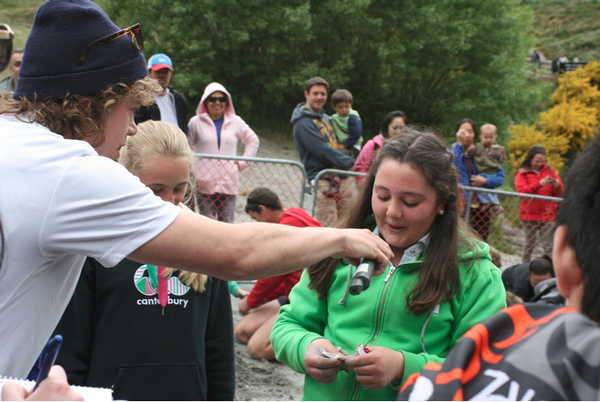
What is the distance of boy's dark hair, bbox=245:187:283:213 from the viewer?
4.98 metres

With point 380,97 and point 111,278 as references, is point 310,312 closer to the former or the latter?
point 111,278

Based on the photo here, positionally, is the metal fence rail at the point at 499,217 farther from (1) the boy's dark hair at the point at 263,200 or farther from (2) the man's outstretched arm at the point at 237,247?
(2) the man's outstretched arm at the point at 237,247

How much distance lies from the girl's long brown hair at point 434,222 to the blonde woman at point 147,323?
0.51 metres

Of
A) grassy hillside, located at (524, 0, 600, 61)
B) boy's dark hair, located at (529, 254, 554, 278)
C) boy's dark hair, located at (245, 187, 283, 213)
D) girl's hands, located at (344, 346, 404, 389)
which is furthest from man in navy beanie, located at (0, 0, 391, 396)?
grassy hillside, located at (524, 0, 600, 61)

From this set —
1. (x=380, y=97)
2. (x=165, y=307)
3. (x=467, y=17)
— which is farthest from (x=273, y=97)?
(x=165, y=307)

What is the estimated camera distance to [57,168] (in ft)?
4.45

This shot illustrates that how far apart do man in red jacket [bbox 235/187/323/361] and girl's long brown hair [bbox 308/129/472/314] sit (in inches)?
90.9

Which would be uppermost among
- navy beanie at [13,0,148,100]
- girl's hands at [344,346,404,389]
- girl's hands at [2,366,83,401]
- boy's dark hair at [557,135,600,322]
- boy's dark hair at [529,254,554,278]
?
navy beanie at [13,0,148,100]

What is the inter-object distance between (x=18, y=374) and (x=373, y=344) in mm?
1160

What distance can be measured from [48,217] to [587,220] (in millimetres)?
1174

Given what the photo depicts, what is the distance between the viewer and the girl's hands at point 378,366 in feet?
6.16

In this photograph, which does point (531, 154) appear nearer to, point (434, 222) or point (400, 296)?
point (434, 222)

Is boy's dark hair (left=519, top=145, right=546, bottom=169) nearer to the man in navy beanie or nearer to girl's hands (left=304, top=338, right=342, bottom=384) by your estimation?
girl's hands (left=304, top=338, right=342, bottom=384)

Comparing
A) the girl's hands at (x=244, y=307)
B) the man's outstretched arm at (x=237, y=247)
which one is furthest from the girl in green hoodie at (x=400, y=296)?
the girl's hands at (x=244, y=307)
